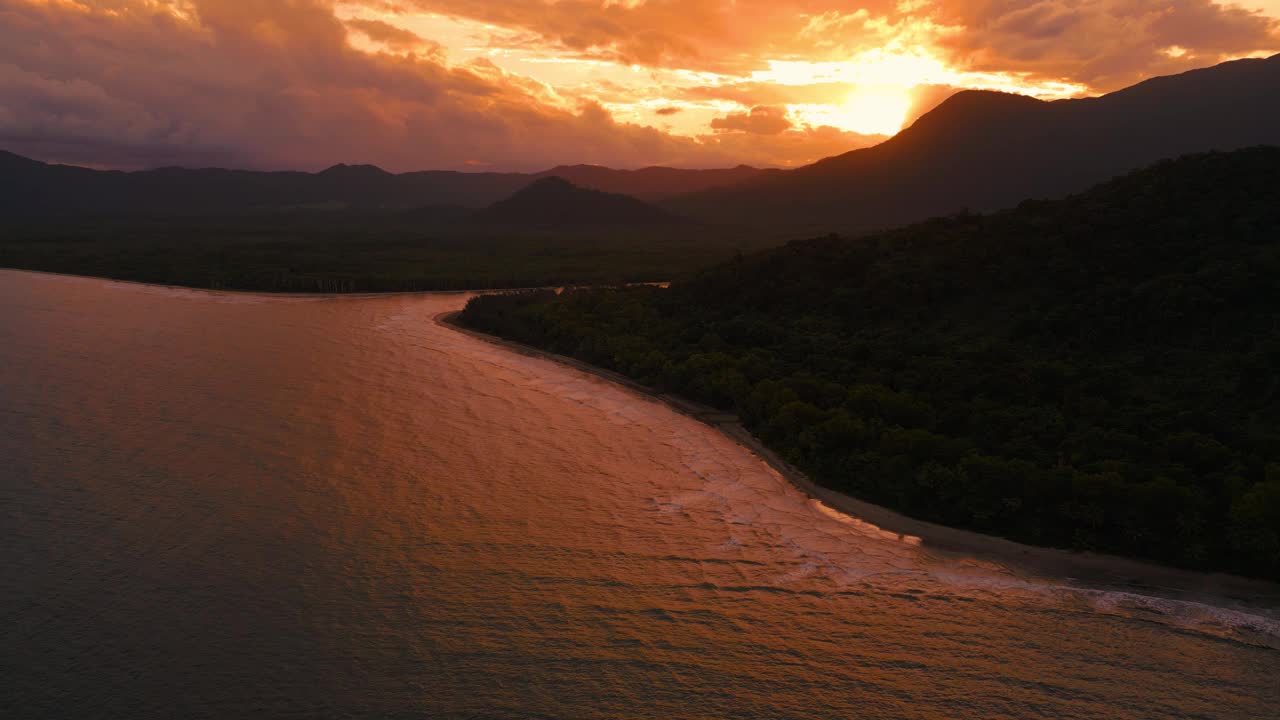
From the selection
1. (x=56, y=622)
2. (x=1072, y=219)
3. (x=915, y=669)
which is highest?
(x=1072, y=219)

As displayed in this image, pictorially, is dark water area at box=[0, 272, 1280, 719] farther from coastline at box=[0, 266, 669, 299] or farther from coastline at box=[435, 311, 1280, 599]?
coastline at box=[0, 266, 669, 299]

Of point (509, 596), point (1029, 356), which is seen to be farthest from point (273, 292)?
point (509, 596)

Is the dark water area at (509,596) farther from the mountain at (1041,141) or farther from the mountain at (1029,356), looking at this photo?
the mountain at (1041,141)

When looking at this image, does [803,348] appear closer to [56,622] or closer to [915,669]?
[915,669]

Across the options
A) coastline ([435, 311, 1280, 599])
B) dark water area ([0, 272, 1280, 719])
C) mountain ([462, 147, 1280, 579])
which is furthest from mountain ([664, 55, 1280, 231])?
dark water area ([0, 272, 1280, 719])

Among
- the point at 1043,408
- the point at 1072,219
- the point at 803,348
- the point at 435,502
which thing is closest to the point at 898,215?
the point at 1072,219

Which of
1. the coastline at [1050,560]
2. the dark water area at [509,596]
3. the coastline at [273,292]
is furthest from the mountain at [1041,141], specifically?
the dark water area at [509,596]
